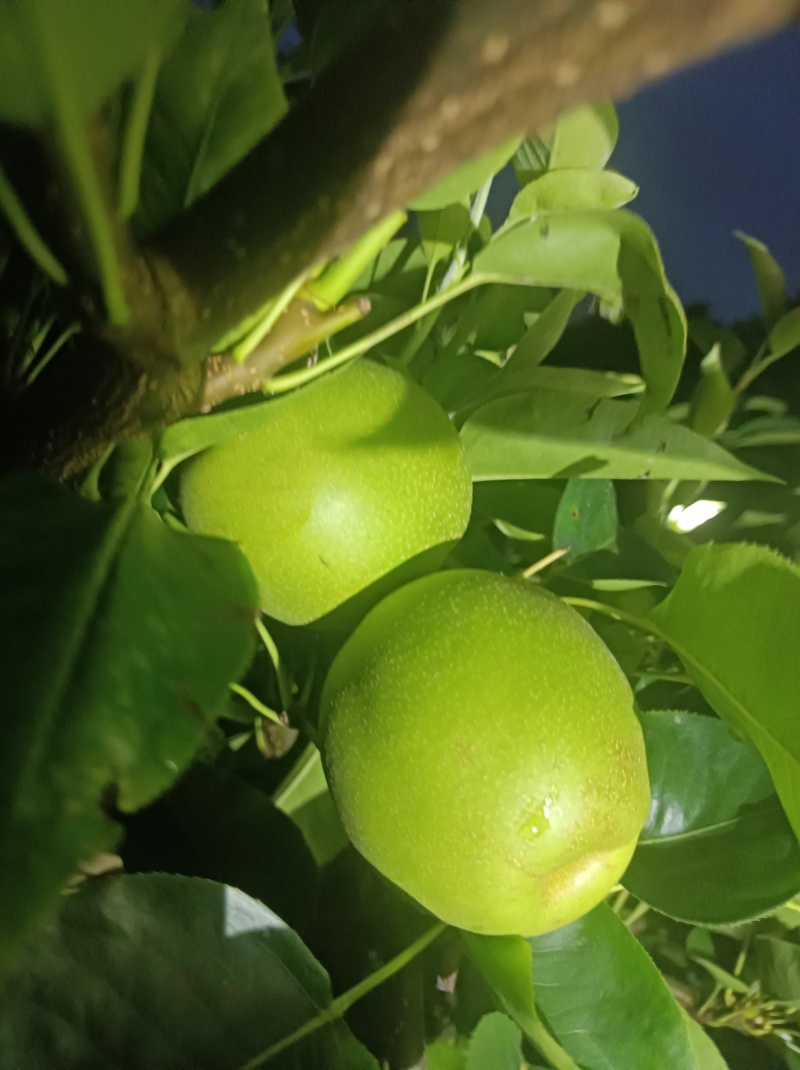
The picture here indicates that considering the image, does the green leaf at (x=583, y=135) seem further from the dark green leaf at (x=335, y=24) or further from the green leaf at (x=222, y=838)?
the green leaf at (x=222, y=838)

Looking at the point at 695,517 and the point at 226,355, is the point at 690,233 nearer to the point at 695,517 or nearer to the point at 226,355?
the point at 695,517

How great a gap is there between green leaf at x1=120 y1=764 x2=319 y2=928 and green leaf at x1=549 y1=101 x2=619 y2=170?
0.34m

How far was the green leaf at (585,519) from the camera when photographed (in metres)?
0.43

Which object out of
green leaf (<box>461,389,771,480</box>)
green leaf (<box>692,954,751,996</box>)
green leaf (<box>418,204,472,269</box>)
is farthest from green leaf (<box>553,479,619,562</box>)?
green leaf (<box>692,954,751,996</box>)

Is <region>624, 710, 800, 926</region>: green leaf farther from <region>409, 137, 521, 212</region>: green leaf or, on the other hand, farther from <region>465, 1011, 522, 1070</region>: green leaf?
<region>409, 137, 521, 212</region>: green leaf

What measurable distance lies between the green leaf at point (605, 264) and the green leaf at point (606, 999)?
0.26 meters

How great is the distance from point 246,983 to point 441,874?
11cm

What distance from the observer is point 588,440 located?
39 cm

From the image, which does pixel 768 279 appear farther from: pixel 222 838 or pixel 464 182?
pixel 222 838

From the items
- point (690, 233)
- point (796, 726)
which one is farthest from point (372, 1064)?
point (690, 233)

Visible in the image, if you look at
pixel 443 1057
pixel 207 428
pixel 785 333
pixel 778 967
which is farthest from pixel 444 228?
pixel 778 967

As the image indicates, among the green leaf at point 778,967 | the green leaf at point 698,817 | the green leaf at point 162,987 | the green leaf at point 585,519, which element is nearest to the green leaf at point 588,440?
the green leaf at point 585,519

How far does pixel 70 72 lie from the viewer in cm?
19

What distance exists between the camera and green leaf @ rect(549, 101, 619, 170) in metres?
0.38
